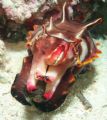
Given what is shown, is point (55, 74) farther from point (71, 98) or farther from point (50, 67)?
point (71, 98)

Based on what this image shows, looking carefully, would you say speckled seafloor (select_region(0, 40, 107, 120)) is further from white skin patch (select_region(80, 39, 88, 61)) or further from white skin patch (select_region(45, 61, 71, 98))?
white skin patch (select_region(80, 39, 88, 61))

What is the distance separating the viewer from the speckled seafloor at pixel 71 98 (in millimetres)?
2402

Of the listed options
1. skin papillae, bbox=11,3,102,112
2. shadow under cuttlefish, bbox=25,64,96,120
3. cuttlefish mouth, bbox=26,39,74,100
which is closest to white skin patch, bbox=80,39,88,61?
skin papillae, bbox=11,3,102,112

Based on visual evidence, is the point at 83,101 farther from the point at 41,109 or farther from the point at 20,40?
the point at 20,40

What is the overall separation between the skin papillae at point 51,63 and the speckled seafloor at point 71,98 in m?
0.22

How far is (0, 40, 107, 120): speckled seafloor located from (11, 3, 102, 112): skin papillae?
22 centimetres

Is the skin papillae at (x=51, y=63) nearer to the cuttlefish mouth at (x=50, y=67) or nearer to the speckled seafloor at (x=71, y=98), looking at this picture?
the cuttlefish mouth at (x=50, y=67)

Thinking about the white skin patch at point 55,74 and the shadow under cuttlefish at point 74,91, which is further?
the shadow under cuttlefish at point 74,91

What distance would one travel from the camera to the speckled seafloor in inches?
94.6

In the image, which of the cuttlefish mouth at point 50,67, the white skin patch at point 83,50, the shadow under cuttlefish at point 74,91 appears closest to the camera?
the cuttlefish mouth at point 50,67

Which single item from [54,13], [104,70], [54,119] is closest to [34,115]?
[54,119]

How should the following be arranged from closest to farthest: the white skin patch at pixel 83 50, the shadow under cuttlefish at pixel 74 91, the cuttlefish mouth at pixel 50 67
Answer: the cuttlefish mouth at pixel 50 67
the white skin patch at pixel 83 50
the shadow under cuttlefish at pixel 74 91

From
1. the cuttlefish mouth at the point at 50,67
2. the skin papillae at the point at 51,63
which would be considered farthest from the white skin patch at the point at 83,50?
the cuttlefish mouth at the point at 50,67

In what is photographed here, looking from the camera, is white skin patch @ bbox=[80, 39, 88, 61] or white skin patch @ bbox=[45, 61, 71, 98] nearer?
white skin patch @ bbox=[45, 61, 71, 98]
